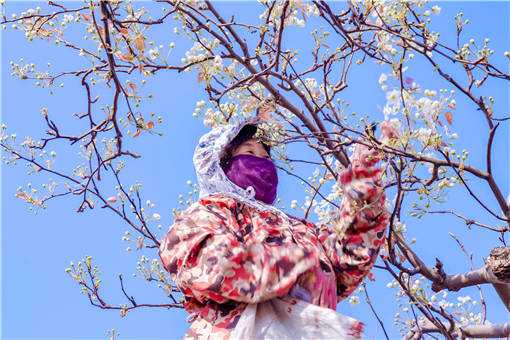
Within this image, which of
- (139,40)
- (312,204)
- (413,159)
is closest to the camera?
(413,159)

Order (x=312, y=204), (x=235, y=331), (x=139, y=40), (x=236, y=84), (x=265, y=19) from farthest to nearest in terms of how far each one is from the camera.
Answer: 1. (x=312, y=204)
2. (x=265, y=19)
3. (x=139, y=40)
4. (x=236, y=84)
5. (x=235, y=331)

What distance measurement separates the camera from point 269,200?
2514 millimetres

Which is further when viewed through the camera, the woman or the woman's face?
the woman's face

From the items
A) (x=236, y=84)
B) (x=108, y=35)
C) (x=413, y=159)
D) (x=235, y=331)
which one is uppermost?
(x=108, y=35)

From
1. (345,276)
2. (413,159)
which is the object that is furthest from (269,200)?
(413,159)

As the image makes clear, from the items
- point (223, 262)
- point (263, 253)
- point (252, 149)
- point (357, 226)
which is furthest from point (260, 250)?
point (252, 149)

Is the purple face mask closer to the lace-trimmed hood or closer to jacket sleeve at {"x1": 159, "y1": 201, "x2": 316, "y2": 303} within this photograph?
the lace-trimmed hood

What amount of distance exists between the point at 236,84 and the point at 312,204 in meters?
1.06

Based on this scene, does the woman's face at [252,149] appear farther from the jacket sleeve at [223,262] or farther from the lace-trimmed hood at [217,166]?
the jacket sleeve at [223,262]

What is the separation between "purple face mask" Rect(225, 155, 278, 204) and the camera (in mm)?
2484

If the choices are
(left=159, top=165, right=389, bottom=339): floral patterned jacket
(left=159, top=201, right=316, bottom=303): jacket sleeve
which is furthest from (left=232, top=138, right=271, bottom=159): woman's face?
(left=159, top=201, right=316, bottom=303): jacket sleeve

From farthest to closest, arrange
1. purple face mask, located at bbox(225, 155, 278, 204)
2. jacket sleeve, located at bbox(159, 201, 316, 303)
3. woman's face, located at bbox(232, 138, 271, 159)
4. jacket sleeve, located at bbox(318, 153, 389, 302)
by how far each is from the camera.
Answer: woman's face, located at bbox(232, 138, 271, 159)
purple face mask, located at bbox(225, 155, 278, 204)
jacket sleeve, located at bbox(318, 153, 389, 302)
jacket sleeve, located at bbox(159, 201, 316, 303)

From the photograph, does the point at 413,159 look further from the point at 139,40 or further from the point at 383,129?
the point at 139,40

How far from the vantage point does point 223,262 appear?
1988mm
